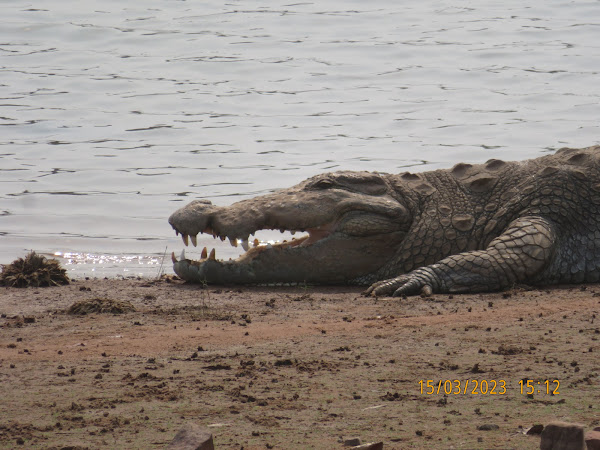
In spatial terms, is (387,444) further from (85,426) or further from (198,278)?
(198,278)

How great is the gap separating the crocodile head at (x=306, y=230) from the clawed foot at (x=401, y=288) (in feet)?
1.88

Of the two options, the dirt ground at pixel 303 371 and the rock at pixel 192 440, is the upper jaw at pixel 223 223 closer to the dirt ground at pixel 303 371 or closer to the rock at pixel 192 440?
the dirt ground at pixel 303 371

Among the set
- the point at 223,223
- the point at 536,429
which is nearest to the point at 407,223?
the point at 223,223

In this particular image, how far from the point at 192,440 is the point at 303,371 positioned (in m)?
1.56

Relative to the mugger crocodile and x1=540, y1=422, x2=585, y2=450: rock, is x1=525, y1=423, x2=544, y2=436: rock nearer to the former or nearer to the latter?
x1=540, y1=422, x2=585, y2=450: rock

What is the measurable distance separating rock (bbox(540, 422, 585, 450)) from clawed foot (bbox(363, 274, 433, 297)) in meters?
3.81

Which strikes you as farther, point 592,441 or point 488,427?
point 488,427

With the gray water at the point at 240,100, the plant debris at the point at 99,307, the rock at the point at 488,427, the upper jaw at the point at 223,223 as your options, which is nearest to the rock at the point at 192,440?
the rock at the point at 488,427

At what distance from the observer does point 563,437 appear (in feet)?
10.3

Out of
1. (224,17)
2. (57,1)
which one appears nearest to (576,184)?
(224,17)

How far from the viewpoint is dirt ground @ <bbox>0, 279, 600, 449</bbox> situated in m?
3.85

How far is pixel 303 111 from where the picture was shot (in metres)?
16.3

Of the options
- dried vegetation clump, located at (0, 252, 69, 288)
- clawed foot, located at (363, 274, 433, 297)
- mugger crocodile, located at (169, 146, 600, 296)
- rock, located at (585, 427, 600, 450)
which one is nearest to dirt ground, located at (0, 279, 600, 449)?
clawed foot, located at (363, 274, 433, 297)

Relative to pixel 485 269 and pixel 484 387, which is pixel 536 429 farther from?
pixel 485 269
